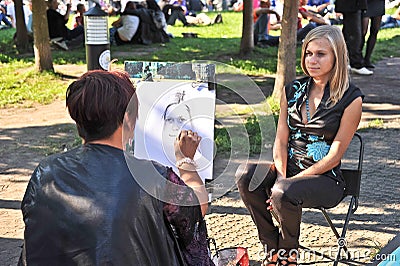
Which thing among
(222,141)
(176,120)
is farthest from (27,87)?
(176,120)

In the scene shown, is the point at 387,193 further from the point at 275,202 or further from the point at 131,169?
the point at 131,169

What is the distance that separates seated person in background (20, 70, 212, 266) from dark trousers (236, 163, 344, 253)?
1.25 metres

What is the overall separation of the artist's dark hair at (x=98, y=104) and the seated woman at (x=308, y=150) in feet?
4.90

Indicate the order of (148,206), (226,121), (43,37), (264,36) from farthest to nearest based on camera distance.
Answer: (264,36) < (43,37) < (226,121) < (148,206)

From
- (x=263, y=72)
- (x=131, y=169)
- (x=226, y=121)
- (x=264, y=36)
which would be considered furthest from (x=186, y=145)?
(x=264, y=36)

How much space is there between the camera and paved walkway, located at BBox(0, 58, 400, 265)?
13.3 feet

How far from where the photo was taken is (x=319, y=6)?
67.2 ft

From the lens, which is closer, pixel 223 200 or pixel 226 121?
pixel 226 121

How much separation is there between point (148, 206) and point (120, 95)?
418mm

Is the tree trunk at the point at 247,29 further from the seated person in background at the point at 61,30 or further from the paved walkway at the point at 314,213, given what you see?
the paved walkway at the point at 314,213

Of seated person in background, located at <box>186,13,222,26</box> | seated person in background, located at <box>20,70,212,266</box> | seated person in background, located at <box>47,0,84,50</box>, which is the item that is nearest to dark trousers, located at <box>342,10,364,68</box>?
seated person in background, located at <box>20,70,212,266</box>

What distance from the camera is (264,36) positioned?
47.5 feet

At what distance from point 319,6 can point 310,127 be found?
17771 millimetres

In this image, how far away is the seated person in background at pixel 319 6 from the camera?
1984cm
